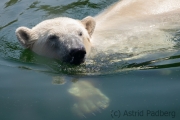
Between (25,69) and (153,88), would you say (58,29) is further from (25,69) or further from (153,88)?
(153,88)

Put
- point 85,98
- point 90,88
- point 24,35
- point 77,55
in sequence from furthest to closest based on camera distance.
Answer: point 24,35 < point 77,55 < point 90,88 < point 85,98

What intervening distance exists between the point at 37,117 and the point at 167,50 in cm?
284

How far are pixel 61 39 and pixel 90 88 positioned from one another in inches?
52.3

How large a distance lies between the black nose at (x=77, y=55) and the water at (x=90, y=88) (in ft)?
0.35

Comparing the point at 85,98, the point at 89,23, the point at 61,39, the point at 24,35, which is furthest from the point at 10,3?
the point at 85,98

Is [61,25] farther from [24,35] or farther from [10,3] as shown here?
[10,3]

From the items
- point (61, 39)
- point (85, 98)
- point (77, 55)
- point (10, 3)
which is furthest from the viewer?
point (10, 3)

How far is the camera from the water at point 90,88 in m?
3.91

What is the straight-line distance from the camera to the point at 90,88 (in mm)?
4555

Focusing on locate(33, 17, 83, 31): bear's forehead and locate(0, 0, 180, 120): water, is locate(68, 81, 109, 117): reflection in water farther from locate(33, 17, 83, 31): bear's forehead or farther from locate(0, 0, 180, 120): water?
locate(33, 17, 83, 31): bear's forehead

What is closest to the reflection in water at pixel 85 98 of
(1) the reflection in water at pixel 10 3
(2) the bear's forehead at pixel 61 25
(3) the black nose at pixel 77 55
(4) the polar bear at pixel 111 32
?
(3) the black nose at pixel 77 55

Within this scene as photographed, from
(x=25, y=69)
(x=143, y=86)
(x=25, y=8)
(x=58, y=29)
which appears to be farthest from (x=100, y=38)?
(x=25, y=8)

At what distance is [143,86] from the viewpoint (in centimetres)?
442

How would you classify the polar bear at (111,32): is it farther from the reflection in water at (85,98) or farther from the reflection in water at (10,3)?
the reflection in water at (10,3)
